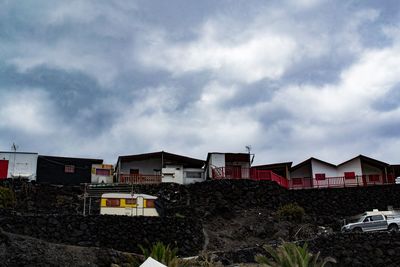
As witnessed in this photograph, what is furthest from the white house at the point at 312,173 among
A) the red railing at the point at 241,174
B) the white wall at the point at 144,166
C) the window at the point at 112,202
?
the window at the point at 112,202

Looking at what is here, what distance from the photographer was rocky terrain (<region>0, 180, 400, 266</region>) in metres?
27.6

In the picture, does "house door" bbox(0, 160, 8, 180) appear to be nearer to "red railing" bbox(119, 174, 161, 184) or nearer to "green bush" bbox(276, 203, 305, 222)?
"red railing" bbox(119, 174, 161, 184)

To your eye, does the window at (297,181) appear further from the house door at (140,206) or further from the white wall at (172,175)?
the house door at (140,206)

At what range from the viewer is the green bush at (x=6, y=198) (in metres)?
33.0

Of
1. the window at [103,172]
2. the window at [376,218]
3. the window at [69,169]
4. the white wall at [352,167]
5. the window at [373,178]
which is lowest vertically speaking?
the window at [376,218]

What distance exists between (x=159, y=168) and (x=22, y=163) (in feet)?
37.6

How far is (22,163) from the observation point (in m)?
42.3

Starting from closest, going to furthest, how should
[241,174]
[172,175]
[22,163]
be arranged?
[172,175]
[22,163]
[241,174]

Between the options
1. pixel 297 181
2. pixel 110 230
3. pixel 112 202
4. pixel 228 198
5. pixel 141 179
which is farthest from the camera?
pixel 297 181

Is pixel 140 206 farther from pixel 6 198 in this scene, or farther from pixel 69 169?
pixel 69 169

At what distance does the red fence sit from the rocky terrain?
8.34 ft

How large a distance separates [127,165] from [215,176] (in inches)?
330

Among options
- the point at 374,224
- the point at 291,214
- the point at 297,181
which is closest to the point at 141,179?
the point at 291,214

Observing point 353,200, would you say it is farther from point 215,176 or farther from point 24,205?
point 24,205
